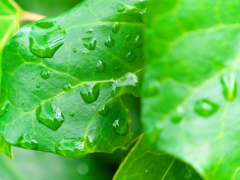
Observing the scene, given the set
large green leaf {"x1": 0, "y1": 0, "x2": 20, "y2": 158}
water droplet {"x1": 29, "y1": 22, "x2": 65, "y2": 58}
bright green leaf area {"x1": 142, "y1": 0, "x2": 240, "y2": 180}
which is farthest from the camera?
large green leaf {"x1": 0, "y1": 0, "x2": 20, "y2": 158}

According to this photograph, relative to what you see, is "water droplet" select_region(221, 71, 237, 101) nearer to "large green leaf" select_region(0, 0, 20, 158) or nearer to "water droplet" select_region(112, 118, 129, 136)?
"water droplet" select_region(112, 118, 129, 136)

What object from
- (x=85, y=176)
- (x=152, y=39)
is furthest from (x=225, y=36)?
(x=85, y=176)

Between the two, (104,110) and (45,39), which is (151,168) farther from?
(45,39)

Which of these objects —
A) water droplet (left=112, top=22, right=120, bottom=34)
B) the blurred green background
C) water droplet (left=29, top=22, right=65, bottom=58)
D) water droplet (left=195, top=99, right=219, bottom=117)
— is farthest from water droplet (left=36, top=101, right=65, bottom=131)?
the blurred green background

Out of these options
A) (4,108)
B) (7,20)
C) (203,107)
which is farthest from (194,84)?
(7,20)

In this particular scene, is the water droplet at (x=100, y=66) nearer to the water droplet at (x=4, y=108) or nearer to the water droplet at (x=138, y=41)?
the water droplet at (x=138, y=41)

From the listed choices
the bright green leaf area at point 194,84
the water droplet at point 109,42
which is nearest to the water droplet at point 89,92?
the water droplet at point 109,42
